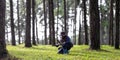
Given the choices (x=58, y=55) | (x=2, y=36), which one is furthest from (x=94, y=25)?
(x=2, y=36)

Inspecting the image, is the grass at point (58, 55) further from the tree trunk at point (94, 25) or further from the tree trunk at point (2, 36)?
the tree trunk at point (94, 25)

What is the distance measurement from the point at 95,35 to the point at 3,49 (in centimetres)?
1164

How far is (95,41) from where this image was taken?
80.8 feet

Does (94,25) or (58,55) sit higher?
(94,25)

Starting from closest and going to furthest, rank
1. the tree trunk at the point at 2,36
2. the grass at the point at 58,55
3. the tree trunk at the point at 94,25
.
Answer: the tree trunk at the point at 2,36
the grass at the point at 58,55
the tree trunk at the point at 94,25

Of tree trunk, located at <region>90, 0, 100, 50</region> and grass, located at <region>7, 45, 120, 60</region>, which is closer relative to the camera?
grass, located at <region>7, 45, 120, 60</region>

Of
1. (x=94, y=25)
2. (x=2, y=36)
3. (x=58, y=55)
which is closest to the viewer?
(x=2, y=36)

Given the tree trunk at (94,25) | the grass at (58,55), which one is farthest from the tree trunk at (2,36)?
the tree trunk at (94,25)

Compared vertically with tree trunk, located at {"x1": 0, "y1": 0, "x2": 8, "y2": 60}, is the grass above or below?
below

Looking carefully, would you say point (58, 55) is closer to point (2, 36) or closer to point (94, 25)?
point (2, 36)

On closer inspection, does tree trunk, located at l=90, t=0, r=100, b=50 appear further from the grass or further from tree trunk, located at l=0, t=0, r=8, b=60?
tree trunk, located at l=0, t=0, r=8, b=60

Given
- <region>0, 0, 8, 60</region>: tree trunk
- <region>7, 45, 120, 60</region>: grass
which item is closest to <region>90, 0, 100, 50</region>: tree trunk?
<region>7, 45, 120, 60</region>: grass

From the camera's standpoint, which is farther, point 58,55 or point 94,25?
point 94,25

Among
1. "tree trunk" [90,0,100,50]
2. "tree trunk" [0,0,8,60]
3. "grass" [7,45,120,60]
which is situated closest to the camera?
"tree trunk" [0,0,8,60]
